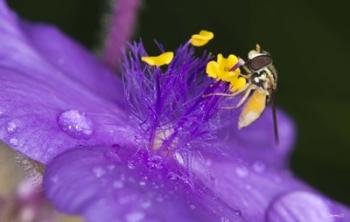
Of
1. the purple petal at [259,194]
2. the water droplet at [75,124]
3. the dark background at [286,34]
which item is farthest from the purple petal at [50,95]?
the dark background at [286,34]

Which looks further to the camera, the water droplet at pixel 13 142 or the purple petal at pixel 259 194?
the purple petal at pixel 259 194

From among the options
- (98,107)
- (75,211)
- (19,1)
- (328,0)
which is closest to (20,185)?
(98,107)

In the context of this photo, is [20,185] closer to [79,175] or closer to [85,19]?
[79,175]

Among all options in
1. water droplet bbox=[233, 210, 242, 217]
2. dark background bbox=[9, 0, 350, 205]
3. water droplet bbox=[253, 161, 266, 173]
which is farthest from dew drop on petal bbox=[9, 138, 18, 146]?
dark background bbox=[9, 0, 350, 205]

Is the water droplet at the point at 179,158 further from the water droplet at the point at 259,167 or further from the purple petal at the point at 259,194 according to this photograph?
the water droplet at the point at 259,167

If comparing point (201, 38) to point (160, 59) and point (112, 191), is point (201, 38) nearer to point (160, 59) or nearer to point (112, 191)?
point (160, 59)

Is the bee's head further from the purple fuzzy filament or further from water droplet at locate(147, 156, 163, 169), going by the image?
the purple fuzzy filament
